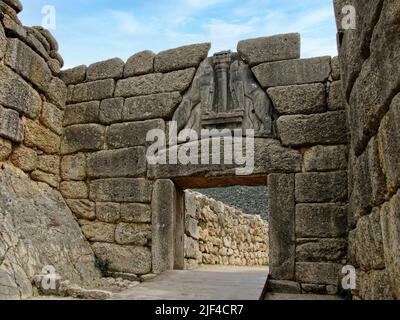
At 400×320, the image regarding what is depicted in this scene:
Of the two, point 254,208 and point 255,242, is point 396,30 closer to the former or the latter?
point 255,242

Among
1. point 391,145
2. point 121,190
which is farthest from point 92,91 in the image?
point 391,145

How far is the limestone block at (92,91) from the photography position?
552 cm

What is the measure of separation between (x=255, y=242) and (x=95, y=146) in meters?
6.84

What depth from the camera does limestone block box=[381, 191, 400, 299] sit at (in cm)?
195

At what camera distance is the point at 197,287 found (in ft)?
12.4

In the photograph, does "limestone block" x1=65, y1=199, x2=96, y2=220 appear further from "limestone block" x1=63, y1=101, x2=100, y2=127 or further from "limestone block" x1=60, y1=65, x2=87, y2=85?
"limestone block" x1=60, y1=65, x2=87, y2=85

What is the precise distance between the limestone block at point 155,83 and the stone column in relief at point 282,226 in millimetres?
1789

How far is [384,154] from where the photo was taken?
2.19m

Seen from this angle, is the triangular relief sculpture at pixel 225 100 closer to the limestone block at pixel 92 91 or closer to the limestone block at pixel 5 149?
the limestone block at pixel 92 91

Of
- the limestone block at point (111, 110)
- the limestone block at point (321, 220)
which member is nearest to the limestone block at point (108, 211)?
the limestone block at point (111, 110)

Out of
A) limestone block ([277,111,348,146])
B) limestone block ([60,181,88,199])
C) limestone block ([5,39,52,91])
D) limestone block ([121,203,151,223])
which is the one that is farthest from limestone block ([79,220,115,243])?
limestone block ([277,111,348,146])

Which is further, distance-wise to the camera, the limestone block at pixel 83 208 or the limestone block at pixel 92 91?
the limestone block at pixel 92 91

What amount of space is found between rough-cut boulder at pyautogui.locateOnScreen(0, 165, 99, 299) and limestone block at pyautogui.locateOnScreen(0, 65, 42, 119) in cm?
76
